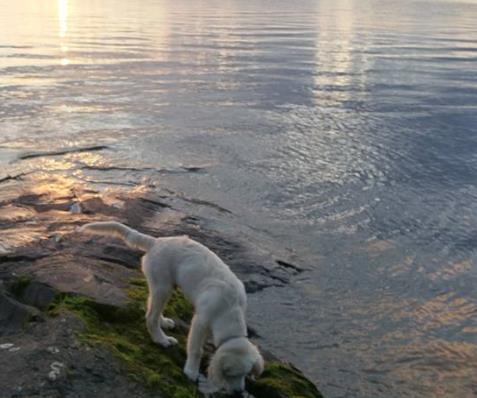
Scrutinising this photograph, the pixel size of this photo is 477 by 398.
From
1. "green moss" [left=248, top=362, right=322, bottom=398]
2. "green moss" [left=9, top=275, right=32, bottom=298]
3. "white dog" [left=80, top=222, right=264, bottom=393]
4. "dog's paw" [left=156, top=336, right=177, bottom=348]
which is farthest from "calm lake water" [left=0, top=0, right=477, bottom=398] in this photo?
"green moss" [left=9, top=275, right=32, bottom=298]

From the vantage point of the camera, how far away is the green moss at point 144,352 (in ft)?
17.2

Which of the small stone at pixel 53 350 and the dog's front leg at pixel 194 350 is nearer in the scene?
the small stone at pixel 53 350

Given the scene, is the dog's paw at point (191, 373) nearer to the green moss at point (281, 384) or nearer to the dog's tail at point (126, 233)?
the green moss at point (281, 384)

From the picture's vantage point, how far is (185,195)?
12.7 metres

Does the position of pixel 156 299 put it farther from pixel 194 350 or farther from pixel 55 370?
pixel 55 370

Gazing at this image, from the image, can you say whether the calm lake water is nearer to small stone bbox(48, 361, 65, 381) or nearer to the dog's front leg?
the dog's front leg

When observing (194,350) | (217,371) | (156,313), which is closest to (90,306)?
(156,313)

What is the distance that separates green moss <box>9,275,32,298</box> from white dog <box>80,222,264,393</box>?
3.09ft

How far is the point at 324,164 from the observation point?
15.1 metres

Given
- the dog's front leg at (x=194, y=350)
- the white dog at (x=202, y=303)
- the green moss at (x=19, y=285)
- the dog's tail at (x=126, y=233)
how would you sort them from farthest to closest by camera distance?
the green moss at (x=19, y=285), the dog's tail at (x=126, y=233), the dog's front leg at (x=194, y=350), the white dog at (x=202, y=303)

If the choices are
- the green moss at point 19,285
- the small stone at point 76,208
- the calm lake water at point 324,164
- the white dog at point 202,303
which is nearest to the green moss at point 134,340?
the white dog at point 202,303

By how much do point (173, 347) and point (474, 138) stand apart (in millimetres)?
14155

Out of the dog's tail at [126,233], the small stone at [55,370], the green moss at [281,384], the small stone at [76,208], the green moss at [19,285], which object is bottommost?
the green moss at [281,384]

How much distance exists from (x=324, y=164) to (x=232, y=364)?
1052cm
